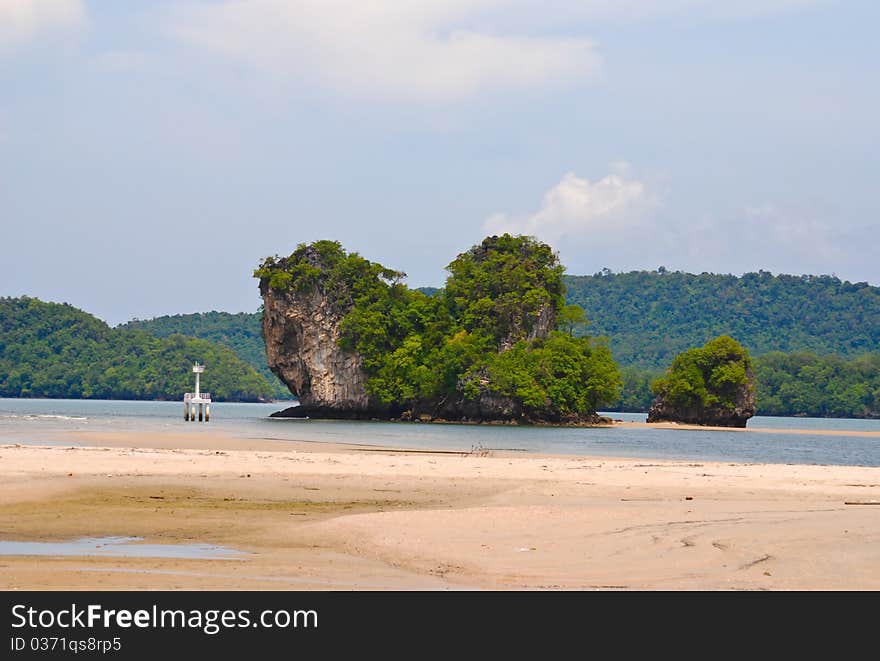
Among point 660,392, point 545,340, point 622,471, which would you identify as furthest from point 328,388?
point 622,471

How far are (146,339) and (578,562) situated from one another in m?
181

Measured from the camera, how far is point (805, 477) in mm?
29734

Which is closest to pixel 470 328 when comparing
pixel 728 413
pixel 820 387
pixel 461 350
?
pixel 461 350

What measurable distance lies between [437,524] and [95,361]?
17163cm

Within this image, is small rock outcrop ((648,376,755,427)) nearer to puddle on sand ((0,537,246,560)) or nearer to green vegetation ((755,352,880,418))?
green vegetation ((755,352,880,418))

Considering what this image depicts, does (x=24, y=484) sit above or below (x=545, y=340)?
below

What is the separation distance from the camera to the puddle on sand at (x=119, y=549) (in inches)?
584

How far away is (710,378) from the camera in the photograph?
318 ft

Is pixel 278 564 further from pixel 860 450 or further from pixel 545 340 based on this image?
pixel 545 340

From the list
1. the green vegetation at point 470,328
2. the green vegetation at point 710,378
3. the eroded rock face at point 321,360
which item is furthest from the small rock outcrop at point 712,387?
the eroded rock face at point 321,360

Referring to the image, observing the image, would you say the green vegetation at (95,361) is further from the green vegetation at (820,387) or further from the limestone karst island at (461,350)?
the green vegetation at (820,387)

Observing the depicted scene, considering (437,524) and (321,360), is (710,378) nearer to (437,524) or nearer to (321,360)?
(321,360)

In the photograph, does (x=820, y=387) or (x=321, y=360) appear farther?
(x=820, y=387)

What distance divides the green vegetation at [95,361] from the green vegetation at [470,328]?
80.0 metres
